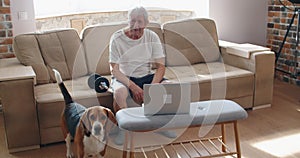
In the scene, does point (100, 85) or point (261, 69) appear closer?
point (100, 85)

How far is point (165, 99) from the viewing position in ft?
7.28

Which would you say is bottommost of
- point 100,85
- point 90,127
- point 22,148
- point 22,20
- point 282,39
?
point 22,148

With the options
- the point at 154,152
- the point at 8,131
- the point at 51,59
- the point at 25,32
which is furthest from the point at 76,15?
the point at 154,152

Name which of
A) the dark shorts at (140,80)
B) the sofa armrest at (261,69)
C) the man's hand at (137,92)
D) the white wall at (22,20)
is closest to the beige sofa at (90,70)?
the sofa armrest at (261,69)

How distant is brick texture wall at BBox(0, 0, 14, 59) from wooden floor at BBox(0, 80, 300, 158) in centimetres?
73

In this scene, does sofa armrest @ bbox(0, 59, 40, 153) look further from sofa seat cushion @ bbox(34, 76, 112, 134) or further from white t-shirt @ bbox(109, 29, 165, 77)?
white t-shirt @ bbox(109, 29, 165, 77)

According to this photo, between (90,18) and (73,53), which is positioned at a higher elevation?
(90,18)

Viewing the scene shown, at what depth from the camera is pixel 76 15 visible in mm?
4453

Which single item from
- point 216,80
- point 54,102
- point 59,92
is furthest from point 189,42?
point 54,102

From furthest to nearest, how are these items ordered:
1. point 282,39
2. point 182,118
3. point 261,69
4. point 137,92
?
point 282,39 → point 261,69 → point 137,92 → point 182,118

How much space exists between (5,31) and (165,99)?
2.07 metres

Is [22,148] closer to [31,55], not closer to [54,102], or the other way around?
[54,102]

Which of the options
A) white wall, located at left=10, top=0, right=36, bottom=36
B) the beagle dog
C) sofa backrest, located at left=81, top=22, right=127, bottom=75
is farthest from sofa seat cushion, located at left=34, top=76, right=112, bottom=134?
white wall, located at left=10, top=0, right=36, bottom=36

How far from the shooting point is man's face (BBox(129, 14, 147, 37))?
2.84 m
